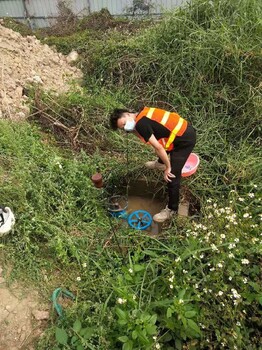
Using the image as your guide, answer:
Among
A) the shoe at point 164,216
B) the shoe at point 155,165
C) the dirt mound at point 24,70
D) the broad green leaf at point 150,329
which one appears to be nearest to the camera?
the broad green leaf at point 150,329

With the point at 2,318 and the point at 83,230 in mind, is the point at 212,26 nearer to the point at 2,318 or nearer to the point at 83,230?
the point at 83,230

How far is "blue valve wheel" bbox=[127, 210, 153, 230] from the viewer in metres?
3.50

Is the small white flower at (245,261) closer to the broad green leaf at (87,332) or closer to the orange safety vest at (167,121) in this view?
the broad green leaf at (87,332)

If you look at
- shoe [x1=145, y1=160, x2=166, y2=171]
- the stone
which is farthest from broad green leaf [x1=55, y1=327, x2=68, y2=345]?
shoe [x1=145, y1=160, x2=166, y2=171]

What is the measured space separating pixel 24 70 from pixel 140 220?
3.04 m

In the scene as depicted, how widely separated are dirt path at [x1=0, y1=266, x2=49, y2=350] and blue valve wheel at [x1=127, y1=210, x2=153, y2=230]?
1.20 meters

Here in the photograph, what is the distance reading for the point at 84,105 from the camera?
15.1 feet

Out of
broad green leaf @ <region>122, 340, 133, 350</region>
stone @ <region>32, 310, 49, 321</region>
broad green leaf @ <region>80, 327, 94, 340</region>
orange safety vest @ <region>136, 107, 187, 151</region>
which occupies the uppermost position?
orange safety vest @ <region>136, 107, 187, 151</region>

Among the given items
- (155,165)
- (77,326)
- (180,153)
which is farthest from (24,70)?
(77,326)

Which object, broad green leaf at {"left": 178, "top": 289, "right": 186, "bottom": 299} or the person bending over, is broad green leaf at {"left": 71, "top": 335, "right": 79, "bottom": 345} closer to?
broad green leaf at {"left": 178, "top": 289, "right": 186, "bottom": 299}

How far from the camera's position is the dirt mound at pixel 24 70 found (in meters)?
4.41

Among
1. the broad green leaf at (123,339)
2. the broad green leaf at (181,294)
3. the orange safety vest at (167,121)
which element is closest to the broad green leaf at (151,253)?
the broad green leaf at (181,294)

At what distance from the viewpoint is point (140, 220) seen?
140 inches

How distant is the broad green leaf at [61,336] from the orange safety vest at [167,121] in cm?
165
